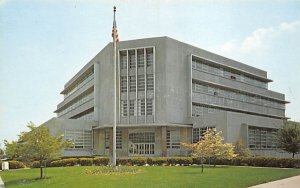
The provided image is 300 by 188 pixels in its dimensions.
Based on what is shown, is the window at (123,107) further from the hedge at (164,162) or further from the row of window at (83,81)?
the hedge at (164,162)

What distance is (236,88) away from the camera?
59.3m

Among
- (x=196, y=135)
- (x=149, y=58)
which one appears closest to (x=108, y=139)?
(x=196, y=135)

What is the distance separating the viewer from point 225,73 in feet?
190

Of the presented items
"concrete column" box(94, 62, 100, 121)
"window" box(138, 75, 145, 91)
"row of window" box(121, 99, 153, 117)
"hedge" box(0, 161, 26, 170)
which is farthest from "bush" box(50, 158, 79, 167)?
"concrete column" box(94, 62, 100, 121)

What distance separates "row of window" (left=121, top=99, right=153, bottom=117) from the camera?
4747 cm

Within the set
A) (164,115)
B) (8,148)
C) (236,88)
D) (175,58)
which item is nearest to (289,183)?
(8,148)

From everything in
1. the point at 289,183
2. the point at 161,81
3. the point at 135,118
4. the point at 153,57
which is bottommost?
the point at 289,183

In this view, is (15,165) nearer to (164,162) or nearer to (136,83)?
(164,162)

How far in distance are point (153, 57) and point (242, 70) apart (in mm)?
19538

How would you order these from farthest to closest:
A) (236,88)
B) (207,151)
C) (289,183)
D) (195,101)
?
(236,88) → (195,101) → (207,151) → (289,183)

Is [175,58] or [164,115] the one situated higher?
[175,58]

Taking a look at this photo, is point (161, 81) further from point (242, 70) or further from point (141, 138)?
point (242, 70)

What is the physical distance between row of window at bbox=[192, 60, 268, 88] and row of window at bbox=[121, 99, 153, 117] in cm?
848

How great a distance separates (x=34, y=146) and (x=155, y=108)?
83.2 ft
